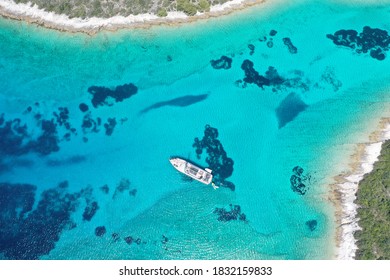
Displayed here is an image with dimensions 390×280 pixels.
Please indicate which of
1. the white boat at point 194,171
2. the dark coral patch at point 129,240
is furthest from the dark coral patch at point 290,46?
the dark coral patch at point 129,240

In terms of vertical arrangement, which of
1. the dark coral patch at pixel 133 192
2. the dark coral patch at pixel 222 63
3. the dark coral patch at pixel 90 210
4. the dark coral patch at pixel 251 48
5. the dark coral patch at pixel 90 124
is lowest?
the dark coral patch at pixel 90 210

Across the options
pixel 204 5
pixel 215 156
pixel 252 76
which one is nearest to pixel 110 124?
pixel 215 156

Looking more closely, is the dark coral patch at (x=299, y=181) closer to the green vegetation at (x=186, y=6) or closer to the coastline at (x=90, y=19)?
the coastline at (x=90, y=19)

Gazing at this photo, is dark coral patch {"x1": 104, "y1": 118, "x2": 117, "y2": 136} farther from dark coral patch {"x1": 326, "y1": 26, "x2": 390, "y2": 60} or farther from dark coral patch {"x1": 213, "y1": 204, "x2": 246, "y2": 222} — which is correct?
dark coral patch {"x1": 326, "y1": 26, "x2": 390, "y2": 60}

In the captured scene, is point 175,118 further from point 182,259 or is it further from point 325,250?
point 325,250

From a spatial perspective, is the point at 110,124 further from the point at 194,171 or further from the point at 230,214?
the point at 230,214

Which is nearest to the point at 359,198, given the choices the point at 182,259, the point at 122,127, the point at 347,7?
the point at 182,259
